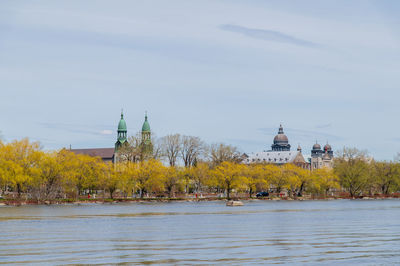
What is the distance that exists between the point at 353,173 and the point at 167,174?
5091 cm

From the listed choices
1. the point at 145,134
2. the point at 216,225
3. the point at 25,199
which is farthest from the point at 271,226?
the point at 145,134

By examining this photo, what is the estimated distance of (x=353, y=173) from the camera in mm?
157750

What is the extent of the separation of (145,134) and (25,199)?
43459mm

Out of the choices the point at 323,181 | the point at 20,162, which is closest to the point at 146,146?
the point at 20,162

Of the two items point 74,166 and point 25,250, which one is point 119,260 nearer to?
point 25,250

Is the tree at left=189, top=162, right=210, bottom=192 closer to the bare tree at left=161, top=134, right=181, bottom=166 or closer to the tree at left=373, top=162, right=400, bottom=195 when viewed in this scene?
the bare tree at left=161, top=134, right=181, bottom=166

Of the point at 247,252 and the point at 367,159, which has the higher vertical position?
the point at 367,159

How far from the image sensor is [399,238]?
139 ft

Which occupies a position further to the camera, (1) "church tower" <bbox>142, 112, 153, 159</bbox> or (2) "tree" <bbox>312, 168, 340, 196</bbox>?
(2) "tree" <bbox>312, 168, 340, 196</bbox>

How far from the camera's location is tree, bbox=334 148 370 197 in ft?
517

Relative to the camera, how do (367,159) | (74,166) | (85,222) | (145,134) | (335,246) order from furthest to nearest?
(367,159), (145,134), (74,166), (85,222), (335,246)

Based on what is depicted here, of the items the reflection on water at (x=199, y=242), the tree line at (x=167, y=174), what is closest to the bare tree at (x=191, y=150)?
the tree line at (x=167, y=174)

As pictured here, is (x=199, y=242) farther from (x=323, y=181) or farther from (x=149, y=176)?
(x=323, y=181)

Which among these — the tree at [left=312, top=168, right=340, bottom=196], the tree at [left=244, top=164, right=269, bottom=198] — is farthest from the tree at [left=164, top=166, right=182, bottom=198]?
the tree at [left=312, top=168, right=340, bottom=196]
